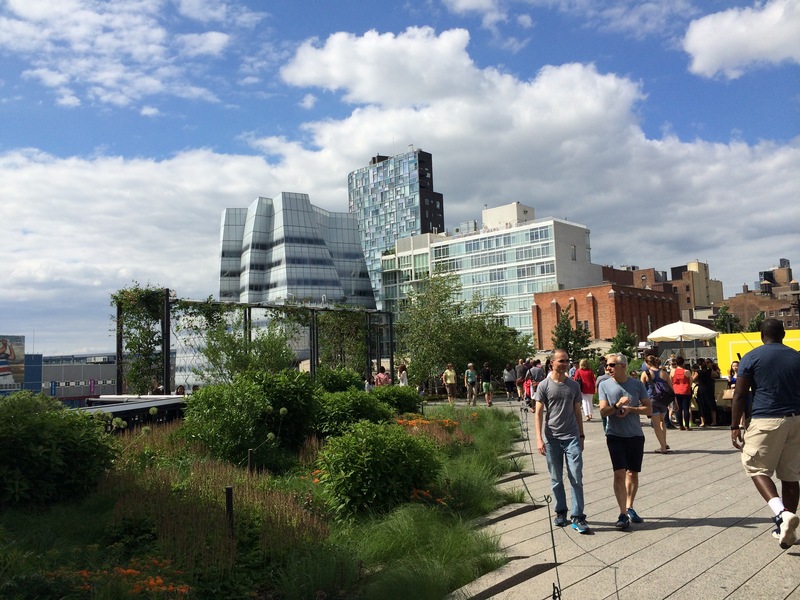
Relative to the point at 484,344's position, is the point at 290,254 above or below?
above

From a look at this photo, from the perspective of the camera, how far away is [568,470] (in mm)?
7406

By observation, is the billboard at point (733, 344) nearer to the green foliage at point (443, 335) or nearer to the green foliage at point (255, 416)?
the green foliage at point (443, 335)

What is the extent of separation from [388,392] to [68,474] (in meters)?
9.85

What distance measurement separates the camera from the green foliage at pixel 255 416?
33.2 feet

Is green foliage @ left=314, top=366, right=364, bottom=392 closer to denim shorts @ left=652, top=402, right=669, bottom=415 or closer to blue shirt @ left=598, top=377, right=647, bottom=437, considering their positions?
denim shorts @ left=652, top=402, right=669, bottom=415

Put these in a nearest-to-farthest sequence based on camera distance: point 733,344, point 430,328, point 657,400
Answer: point 657,400 < point 733,344 < point 430,328

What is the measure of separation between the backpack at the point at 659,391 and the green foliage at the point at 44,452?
10537 millimetres

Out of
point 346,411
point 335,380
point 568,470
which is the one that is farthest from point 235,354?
point 568,470

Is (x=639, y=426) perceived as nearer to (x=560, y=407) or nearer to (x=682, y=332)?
(x=560, y=407)

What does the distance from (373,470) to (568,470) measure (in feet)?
7.12

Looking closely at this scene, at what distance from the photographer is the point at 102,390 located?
64125mm

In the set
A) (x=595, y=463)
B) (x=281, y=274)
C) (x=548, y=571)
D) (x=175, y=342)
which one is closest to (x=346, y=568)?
(x=548, y=571)

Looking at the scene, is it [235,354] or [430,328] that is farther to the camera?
[430,328]

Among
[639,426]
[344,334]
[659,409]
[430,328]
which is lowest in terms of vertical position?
[659,409]
